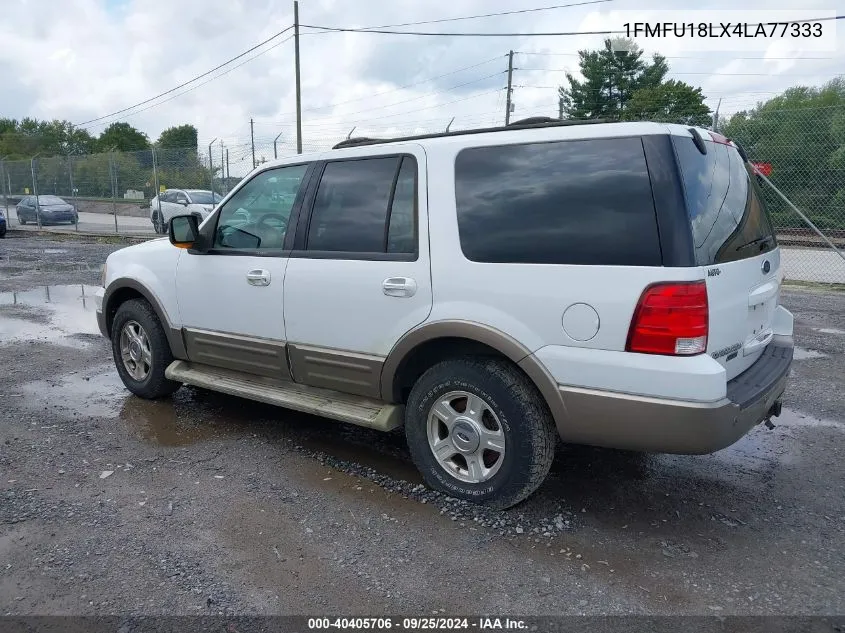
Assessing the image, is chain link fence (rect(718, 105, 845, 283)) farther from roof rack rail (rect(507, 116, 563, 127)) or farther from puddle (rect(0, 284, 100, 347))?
puddle (rect(0, 284, 100, 347))

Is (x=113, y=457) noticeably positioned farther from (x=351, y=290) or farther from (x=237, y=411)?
(x=351, y=290)

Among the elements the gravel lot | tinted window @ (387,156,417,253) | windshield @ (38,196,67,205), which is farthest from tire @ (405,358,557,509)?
windshield @ (38,196,67,205)

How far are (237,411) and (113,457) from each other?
1.10m

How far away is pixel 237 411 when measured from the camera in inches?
205

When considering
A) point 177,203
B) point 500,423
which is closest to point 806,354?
point 500,423

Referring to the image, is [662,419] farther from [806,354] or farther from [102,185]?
[102,185]

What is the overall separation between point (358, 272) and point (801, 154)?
1032 centimetres

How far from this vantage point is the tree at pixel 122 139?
9388cm

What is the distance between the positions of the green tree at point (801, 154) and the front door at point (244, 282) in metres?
9.49

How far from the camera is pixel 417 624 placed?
104 inches

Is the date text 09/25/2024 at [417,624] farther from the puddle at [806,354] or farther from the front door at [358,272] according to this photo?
the puddle at [806,354]

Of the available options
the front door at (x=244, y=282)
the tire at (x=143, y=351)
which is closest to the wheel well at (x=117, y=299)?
the tire at (x=143, y=351)

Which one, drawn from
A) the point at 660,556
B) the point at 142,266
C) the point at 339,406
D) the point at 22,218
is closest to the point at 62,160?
the point at 22,218

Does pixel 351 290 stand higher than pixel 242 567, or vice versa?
pixel 351 290
